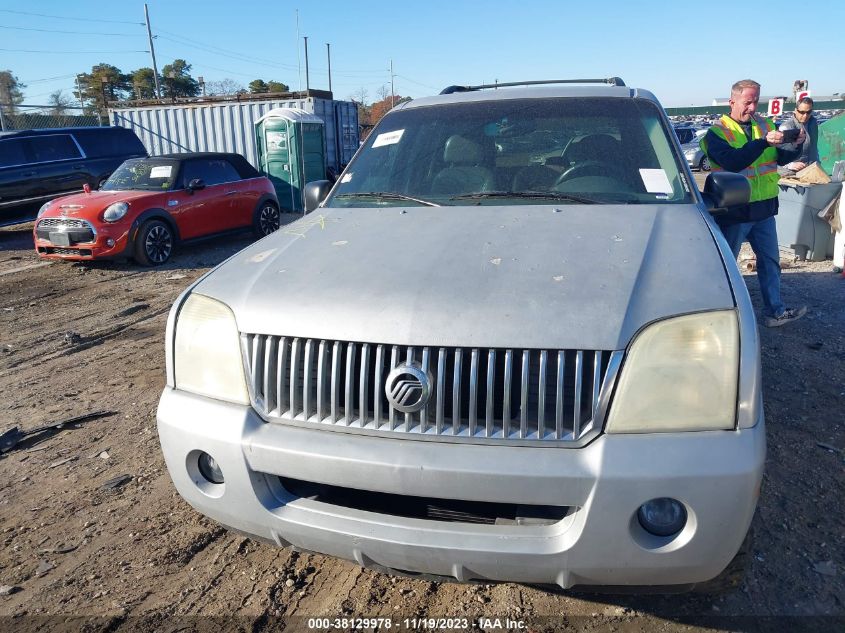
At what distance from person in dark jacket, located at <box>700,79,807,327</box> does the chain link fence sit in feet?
67.6

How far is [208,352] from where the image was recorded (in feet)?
7.38

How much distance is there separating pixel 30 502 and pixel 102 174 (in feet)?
36.8

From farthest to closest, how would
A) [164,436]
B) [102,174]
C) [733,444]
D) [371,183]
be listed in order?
1. [102,174]
2. [371,183]
3. [164,436]
4. [733,444]

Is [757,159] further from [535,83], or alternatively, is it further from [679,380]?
[679,380]

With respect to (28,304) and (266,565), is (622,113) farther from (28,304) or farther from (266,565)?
(28,304)

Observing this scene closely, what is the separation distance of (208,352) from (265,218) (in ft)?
30.4

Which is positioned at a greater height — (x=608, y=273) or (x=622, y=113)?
(x=622, y=113)

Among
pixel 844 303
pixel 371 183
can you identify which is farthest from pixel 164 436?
pixel 844 303

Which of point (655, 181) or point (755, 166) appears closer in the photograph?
point (655, 181)

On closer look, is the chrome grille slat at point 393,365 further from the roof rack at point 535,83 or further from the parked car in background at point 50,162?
the parked car in background at point 50,162

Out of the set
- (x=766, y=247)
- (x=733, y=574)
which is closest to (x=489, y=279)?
(x=733, y=574)

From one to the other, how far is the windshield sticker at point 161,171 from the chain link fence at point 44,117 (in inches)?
499

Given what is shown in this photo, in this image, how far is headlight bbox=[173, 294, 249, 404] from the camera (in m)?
2.18

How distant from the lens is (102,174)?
12781 mm
